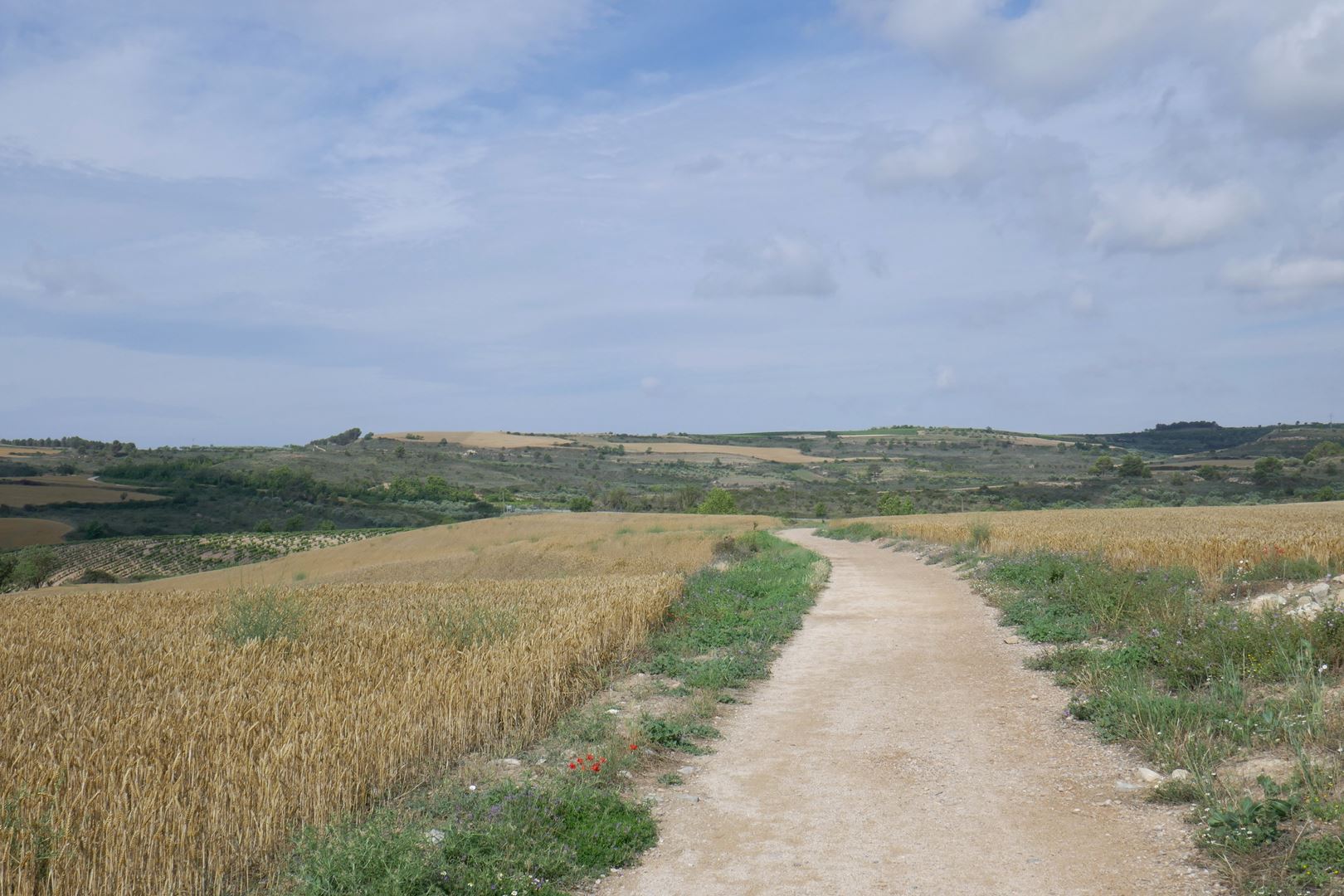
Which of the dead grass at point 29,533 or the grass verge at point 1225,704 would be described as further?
the dead grass at point 29,533

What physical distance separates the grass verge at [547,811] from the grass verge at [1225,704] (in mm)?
3727

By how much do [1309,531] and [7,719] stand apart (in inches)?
1058

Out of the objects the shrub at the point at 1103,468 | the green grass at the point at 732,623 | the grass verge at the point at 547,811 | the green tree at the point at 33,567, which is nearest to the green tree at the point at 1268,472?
the shrub at the point at 1103,468

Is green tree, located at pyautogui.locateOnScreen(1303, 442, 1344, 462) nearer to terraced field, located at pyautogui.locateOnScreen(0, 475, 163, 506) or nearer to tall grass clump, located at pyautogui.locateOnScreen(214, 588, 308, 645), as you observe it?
tall grass clump, located at pyautogui.locateOnScreen(214, 588, 308, 645)

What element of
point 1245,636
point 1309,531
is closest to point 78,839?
point 1245,636

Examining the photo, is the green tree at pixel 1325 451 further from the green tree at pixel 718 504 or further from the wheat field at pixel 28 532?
the wheat field at pixel 28 532

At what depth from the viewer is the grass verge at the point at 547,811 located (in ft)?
16.8

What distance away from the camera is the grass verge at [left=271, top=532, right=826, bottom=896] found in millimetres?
5109

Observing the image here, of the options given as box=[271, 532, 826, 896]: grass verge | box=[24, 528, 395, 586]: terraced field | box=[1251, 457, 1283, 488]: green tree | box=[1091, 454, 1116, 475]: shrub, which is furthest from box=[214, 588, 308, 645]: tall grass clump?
box=[1091, 454, 1116, 475]: shrub

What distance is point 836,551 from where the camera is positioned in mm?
36562

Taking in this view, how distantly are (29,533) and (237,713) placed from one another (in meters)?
85.9

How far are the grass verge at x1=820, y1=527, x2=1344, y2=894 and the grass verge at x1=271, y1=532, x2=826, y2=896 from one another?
373 cm

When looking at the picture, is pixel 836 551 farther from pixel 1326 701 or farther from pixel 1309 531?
pixel 1326 701

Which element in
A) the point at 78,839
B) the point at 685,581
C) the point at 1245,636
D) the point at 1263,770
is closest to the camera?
the point at 78,839
